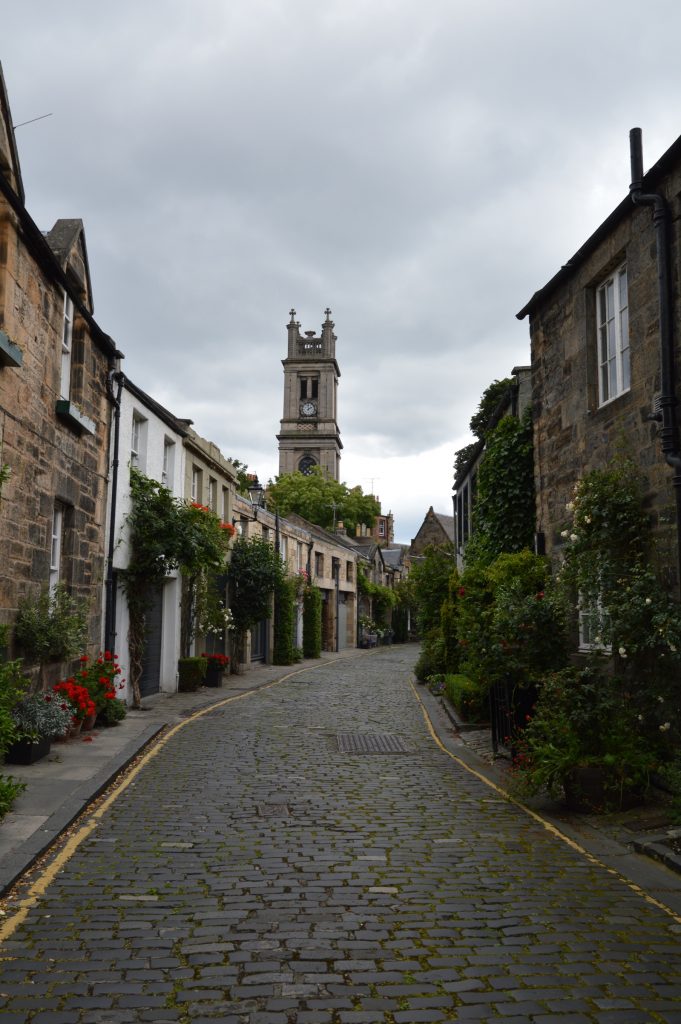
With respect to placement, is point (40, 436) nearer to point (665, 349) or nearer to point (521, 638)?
point (521, 638)

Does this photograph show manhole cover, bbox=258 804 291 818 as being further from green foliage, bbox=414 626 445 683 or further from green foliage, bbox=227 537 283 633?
green foliage, bbox=227 537 283 633

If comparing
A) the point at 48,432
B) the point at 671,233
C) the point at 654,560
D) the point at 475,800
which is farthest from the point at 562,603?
the point at 48,432

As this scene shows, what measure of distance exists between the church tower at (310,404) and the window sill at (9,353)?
259ft

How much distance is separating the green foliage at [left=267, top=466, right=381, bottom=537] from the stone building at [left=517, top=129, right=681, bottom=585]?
191ft

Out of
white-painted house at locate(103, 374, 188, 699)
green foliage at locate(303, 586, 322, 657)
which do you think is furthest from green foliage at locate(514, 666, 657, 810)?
green foliage at locate(303, 586, 322, 657)

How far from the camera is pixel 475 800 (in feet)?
28.5

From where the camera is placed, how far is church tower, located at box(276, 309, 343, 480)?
300 ft

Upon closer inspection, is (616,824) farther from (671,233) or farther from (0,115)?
(0,115)

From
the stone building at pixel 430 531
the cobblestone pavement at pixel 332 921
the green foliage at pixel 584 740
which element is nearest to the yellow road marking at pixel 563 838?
the cobblestone pavement at pixel 332 921

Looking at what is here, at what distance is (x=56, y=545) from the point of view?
12.8m

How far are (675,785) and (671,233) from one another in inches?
203

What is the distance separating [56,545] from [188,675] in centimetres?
837

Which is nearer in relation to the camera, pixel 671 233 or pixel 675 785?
pixel 675 785

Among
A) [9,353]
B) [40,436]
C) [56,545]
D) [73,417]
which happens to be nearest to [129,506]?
[56,545]
